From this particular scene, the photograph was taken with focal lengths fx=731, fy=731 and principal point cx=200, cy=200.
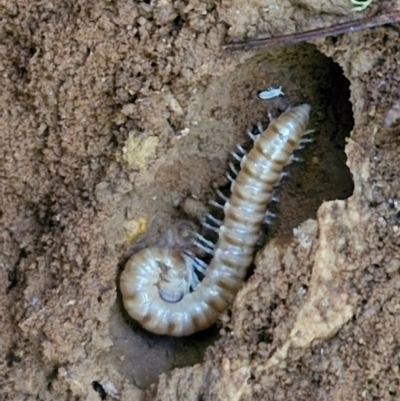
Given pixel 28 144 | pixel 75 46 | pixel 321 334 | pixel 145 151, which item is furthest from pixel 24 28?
pixel 321 334

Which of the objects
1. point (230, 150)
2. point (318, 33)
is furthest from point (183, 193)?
point (318, 33)

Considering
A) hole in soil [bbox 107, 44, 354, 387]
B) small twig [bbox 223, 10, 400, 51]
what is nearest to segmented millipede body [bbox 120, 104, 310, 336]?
hole in soil [bbox 107, 44, 354, 387]

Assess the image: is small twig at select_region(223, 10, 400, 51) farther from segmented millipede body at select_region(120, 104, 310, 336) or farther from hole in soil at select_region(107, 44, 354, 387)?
segmented millipede body at select_region(120, 104, 310, 336)

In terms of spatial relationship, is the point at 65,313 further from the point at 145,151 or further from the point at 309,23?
the point at 309,23

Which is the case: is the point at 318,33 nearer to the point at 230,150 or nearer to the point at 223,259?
the point at 230,150

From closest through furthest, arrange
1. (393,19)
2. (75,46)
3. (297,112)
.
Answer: (393,19), (75,46), (297,112)

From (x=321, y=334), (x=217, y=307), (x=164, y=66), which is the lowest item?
(x=217, y=307)

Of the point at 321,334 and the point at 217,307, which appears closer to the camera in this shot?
the point at 321,334
